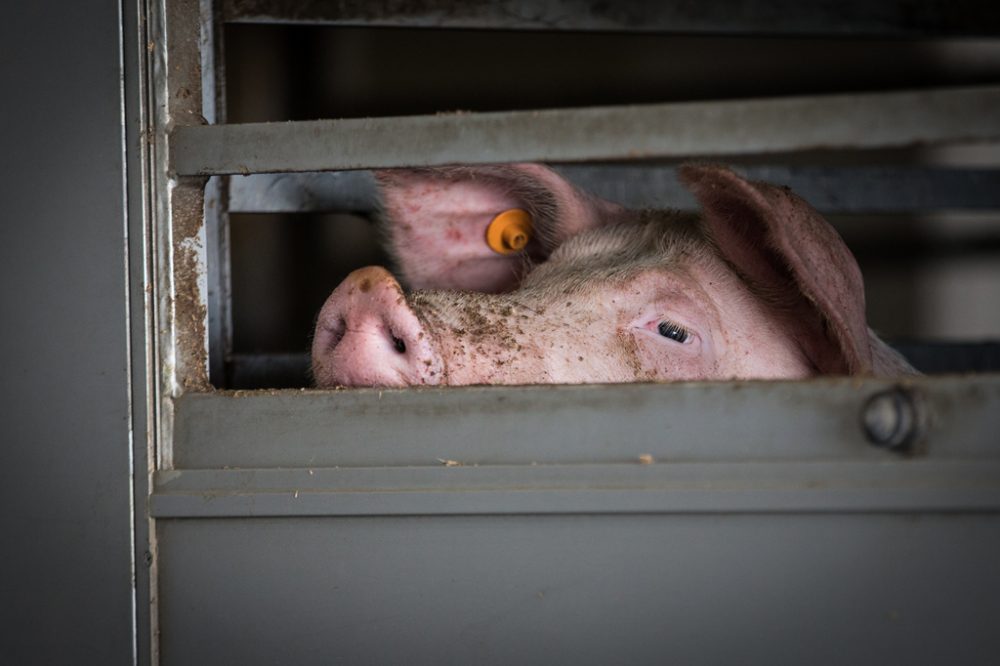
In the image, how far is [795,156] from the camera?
16.6 ft

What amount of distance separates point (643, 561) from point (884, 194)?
2.75 meters

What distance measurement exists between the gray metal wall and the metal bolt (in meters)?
1.14

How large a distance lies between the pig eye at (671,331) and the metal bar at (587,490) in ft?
2.28

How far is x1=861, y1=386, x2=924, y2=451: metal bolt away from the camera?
4.15ft

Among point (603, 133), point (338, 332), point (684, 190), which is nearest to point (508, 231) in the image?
point (338, 332)

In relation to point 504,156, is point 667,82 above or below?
above

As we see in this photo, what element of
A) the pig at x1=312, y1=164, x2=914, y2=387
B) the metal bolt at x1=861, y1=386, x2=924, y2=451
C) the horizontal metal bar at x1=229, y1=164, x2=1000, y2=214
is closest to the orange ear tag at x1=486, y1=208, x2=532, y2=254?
the pig at x1=312, y1=164, x2=914, y2=387

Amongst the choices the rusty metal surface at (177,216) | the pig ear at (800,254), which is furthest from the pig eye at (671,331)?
the rusty metal surface at (177,216)

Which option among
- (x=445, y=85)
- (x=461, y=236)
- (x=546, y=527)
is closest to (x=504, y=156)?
(x=546, y=527)

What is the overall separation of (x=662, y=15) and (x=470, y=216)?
100 centimetres

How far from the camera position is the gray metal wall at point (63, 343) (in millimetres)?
1459

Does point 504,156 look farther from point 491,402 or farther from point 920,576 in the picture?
point 920,576

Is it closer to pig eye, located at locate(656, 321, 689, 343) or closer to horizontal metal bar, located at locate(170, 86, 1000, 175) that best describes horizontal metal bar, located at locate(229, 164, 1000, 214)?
pig eye, located at locate(656, 321, 689, 343)

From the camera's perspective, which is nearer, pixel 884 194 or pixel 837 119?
pixel 837 119
